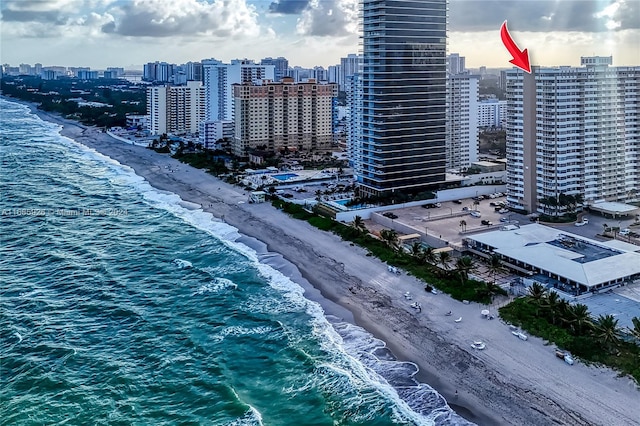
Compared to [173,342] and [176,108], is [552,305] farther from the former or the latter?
[176,108]

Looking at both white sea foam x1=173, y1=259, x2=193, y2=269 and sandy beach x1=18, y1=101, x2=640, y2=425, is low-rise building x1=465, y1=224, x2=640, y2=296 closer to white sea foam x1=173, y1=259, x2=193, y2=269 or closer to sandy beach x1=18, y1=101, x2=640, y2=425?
sandy beach x1=18, y1=101, x2=640, y2=425

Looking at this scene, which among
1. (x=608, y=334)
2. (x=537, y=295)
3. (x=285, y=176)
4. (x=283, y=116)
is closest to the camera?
(x=608, y=334)

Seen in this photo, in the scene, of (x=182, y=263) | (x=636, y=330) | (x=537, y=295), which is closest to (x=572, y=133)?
(x=537, y=295)

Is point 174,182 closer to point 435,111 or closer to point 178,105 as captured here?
point 435,111

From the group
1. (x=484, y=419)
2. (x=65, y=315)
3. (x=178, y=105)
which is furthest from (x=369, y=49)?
(x=178, y=105)

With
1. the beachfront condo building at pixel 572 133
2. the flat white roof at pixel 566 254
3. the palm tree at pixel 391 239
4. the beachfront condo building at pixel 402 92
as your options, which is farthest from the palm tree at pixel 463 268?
the beachfront condo building at pixel 402 92

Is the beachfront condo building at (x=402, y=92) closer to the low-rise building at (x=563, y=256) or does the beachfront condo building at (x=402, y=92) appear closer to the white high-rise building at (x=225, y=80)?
the low-rise building at (x=563, y=256)
